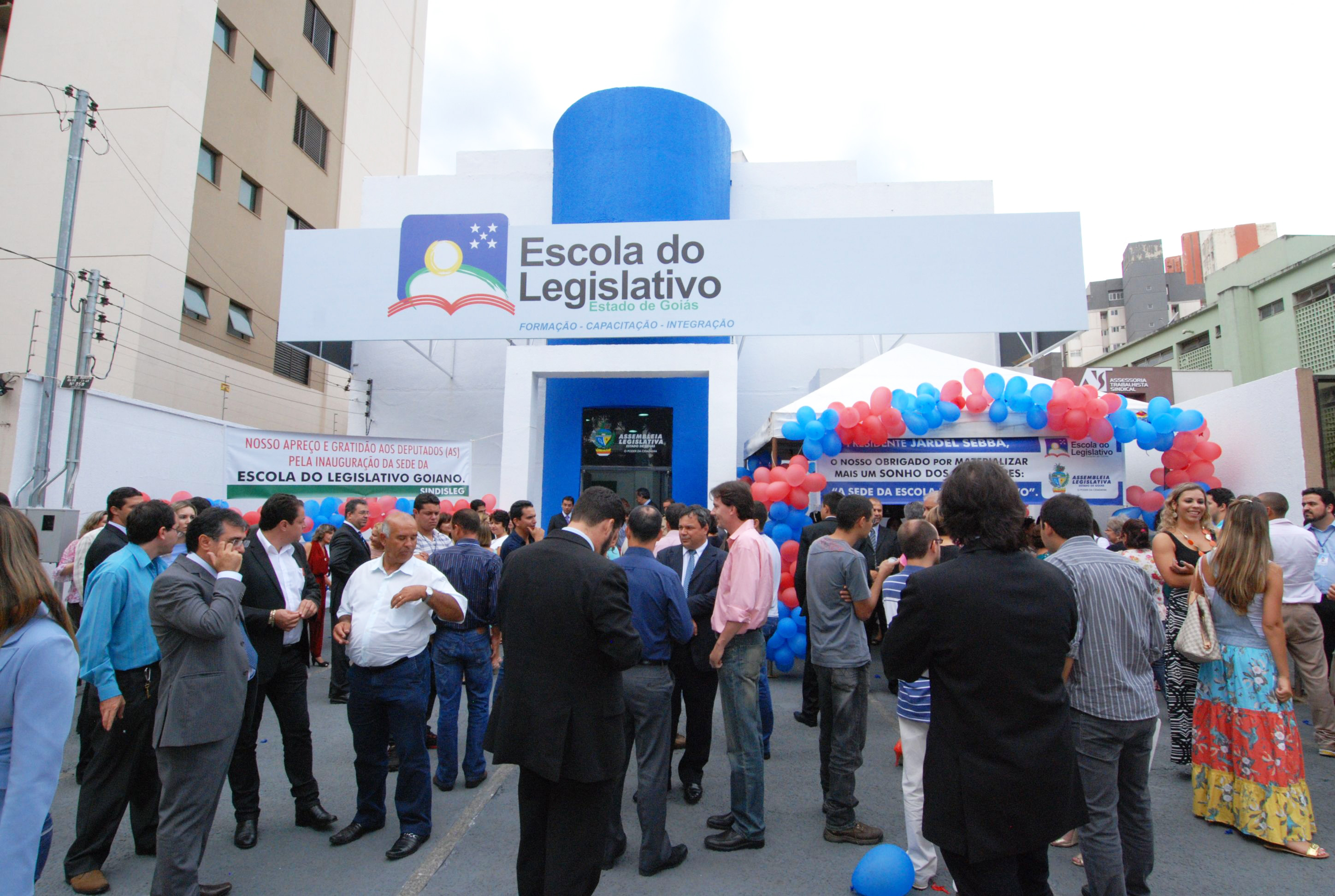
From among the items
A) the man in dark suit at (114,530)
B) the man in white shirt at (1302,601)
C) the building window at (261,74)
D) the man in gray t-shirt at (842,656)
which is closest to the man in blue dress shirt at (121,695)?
the man in dark suit at (114,530)

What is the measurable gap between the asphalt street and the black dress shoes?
0.11 ft

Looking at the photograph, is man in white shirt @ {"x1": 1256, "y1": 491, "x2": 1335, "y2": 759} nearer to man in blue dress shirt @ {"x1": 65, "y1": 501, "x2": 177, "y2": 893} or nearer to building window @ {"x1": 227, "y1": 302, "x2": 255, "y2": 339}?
man in blue dress shirt @ {"x1": 65, "y1": 501, "x2": 177, "y2": 893}

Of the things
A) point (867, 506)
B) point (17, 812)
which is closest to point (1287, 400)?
point (867, 506)

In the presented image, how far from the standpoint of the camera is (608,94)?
1248 centimetres

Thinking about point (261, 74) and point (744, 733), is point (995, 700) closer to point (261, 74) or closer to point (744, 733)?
point (744, 733)

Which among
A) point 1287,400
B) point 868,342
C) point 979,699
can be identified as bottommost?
point 979,699

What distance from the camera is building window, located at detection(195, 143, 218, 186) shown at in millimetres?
15383

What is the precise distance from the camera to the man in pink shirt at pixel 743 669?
3783mm

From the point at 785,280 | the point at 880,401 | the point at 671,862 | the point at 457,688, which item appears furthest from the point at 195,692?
the point at 785,280

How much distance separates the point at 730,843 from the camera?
3760 mm

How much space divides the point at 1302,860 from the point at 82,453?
39.8ft

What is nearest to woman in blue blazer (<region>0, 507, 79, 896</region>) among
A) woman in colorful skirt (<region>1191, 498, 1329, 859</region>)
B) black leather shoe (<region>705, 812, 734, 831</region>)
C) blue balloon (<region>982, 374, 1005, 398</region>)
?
black leather shoe (<region>705, 812, 734, 831</region>)

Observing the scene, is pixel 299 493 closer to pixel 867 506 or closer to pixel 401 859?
pixel 401 859

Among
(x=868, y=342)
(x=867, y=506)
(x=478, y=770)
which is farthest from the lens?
(x=868, y=342)
